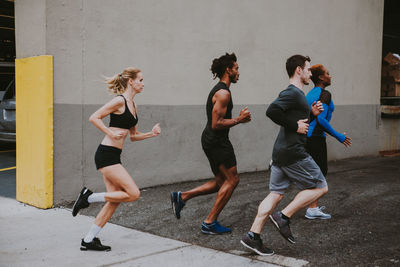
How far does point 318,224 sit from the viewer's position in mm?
5605

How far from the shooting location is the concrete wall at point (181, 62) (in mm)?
6738

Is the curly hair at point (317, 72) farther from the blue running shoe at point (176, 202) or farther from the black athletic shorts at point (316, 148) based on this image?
the blue running shoe at point (176, 202)

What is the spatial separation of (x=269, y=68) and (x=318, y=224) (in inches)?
186

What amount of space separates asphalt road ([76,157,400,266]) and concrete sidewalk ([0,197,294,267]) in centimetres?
27

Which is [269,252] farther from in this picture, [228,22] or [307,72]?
[228,22]

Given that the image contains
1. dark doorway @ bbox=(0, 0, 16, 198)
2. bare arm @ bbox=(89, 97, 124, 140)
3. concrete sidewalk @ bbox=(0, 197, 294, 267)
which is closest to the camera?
concrete sidewalk @ bbox=(0, 197, 294, 267)

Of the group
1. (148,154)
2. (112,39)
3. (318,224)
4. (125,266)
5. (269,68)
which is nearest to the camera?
(125,266)

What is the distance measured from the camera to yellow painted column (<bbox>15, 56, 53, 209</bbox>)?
648 cm

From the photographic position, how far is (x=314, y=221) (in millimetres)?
5746

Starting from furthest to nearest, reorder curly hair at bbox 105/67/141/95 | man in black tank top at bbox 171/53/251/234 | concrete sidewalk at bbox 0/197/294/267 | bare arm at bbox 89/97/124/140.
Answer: man in black tank top at bbox 171/53/251/234
curly hair at bbox 105/67/141/95
bare arm at bbox 89/97/124/140
concrete sidewalk at bbox 0/197/294/267

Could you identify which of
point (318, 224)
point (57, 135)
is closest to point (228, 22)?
point (57, 135)

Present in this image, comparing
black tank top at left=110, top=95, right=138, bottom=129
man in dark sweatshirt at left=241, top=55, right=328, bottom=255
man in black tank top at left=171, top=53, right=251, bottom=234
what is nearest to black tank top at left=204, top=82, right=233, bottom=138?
man in black tank top at left=171, top=53, right=251, bottom=234

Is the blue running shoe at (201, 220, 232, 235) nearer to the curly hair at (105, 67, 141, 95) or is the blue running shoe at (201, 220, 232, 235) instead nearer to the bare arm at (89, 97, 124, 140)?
the bare arm at (89, 97, 124, 140)

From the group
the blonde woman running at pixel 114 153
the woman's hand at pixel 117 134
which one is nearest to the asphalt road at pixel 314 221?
the blonde woman running at pixel 114 153
